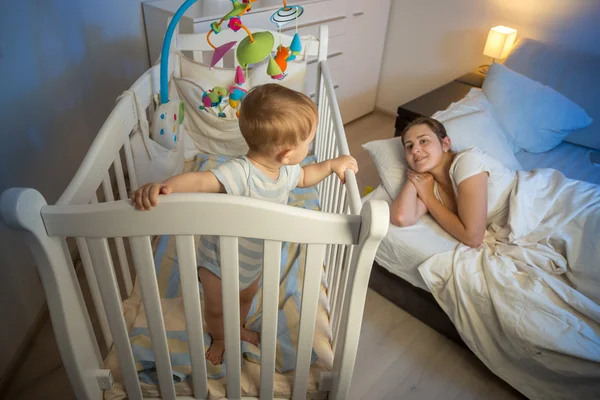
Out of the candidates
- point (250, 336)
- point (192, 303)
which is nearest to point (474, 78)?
point (250, 336)

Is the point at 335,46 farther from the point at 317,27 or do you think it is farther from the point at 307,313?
the point at 307,313

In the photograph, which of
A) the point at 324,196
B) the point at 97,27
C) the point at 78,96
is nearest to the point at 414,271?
the point at 324,196

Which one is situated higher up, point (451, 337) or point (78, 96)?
point (78, 96)

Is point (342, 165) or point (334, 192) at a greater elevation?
point (342, 165)

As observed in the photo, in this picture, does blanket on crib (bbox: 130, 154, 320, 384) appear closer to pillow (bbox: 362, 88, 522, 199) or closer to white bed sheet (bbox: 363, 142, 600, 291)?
white bed sheet (bbox: 363, 142, 600, 291)

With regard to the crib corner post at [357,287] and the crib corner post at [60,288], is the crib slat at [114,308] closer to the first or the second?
the crib corner post at [60,288]

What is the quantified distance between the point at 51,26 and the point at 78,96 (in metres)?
0.31

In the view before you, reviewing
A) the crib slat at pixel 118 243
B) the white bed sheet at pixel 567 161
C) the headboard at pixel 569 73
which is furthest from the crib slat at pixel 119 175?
the headboard at pixel 569 73

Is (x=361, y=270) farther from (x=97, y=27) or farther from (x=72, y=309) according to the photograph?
(x=97, y=27)

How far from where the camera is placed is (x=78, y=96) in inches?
70.8

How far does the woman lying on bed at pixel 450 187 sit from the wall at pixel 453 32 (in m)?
1.39

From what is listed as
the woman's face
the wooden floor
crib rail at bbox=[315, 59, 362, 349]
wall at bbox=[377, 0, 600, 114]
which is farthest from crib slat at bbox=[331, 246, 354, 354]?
wall at bbox=[377, 0, 600, 114]

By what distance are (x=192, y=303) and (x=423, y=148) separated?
43.3 inches

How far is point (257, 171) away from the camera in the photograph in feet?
3.36
